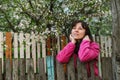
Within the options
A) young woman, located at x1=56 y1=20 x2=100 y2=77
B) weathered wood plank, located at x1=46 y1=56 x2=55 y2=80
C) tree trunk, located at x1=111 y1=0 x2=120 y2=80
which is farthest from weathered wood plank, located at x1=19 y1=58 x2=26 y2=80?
tree trunk, located at x1=111 y1=0 x2=120 y2=80

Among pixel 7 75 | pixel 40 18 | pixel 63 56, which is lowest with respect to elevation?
pixel 7 75

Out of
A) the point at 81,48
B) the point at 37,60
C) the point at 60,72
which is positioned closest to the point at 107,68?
the point at 37,60

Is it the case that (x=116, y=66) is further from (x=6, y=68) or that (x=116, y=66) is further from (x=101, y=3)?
(x=101, y=3)

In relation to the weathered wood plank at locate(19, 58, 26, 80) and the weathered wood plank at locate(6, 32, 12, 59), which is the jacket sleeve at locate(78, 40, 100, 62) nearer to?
the weathered wood plank at locate(19, 58, 26, 80)

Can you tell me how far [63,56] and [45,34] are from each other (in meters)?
4.36

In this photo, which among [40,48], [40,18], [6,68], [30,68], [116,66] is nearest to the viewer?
[116,66]

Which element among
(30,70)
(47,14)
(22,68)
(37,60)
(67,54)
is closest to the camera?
(67,54)

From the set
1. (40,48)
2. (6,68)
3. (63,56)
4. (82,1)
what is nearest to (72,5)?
(82,1)

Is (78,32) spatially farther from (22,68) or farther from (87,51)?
(22,68)

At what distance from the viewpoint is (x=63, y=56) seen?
149 inches

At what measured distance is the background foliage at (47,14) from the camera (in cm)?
840

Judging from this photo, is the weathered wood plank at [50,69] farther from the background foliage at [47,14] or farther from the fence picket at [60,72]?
the background foliage at [47,14]

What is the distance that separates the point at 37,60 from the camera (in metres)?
6.73

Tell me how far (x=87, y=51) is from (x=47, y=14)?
4.68m
